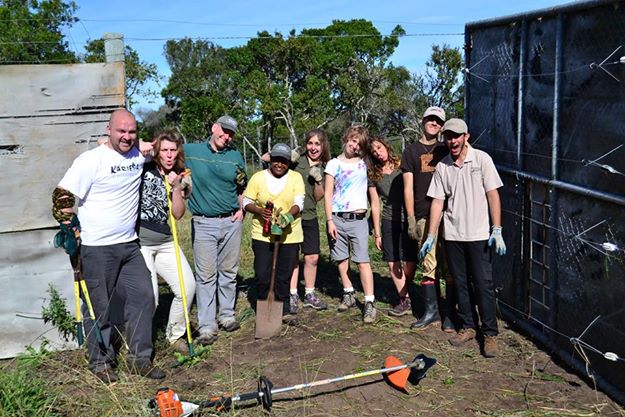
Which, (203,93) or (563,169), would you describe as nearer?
(563,169)

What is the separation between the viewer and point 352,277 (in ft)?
25.0

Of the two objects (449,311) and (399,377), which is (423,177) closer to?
(449,311)

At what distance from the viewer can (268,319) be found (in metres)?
5.67

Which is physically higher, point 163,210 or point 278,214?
point 163,210

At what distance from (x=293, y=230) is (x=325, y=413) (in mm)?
2030

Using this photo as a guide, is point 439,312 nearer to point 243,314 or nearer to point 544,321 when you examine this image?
point 544,321

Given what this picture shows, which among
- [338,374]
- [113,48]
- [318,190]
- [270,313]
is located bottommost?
[338,374]

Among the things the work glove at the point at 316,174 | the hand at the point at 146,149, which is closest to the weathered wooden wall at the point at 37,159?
the hand at the point at 146,149

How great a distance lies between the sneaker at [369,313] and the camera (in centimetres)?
580

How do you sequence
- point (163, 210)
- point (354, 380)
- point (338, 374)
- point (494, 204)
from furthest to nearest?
point (163, 210), point (494, 204), point (338, 374), point (354, 380)

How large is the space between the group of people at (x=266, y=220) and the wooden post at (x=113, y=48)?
1.02 metres

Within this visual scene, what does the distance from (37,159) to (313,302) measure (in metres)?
3.07

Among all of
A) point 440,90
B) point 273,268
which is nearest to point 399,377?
point 273,268

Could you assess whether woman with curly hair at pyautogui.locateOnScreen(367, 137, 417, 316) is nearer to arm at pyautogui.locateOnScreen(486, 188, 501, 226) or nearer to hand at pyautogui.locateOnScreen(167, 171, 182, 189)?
arm at pyautogui.locateOnScreen(486, 188, 501, 226)
